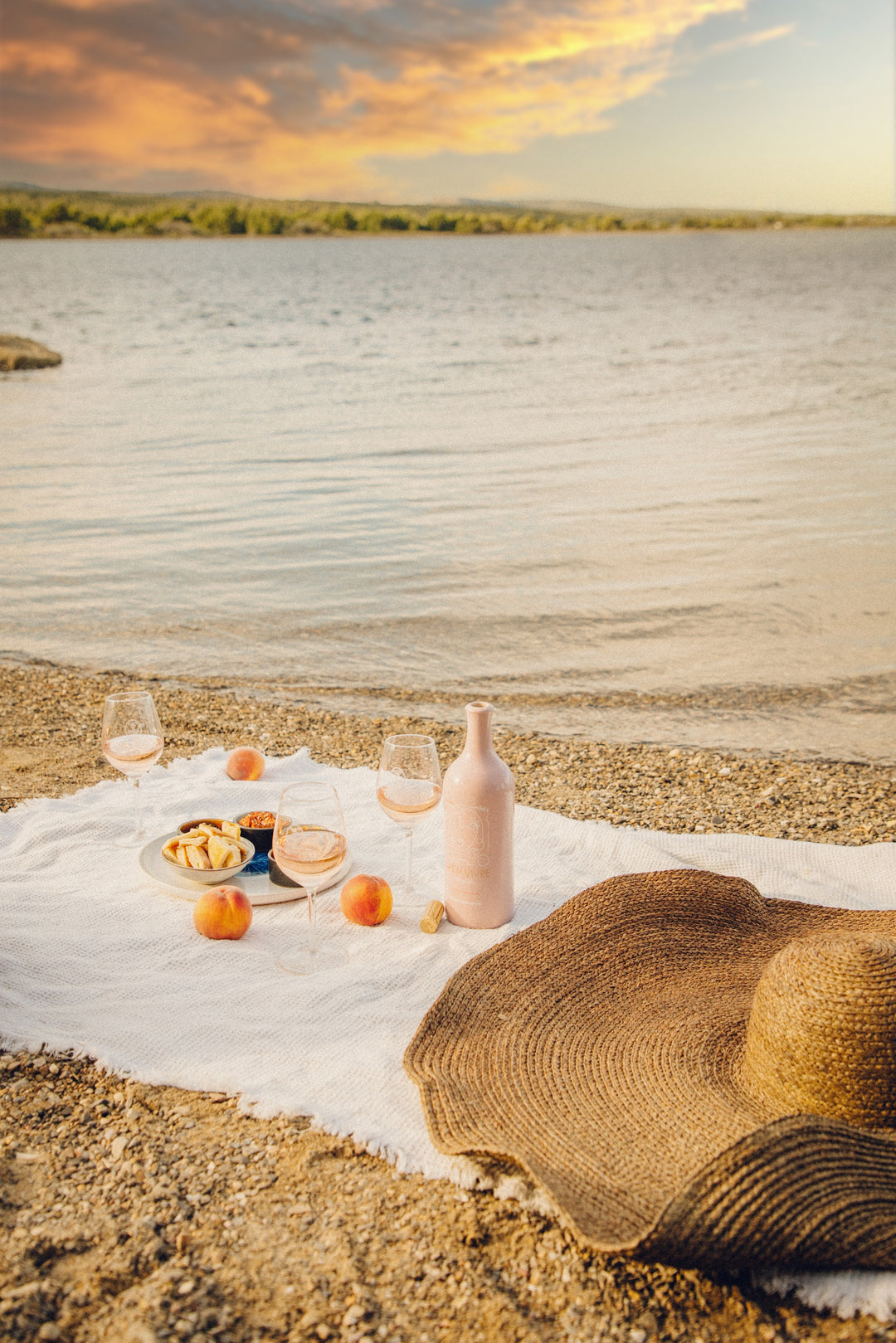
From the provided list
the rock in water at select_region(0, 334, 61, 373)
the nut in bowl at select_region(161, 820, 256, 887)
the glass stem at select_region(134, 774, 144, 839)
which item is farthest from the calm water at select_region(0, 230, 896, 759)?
the nut in bowl at select_region(161, 820, 256, 887)

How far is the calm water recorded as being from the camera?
22.5 feet

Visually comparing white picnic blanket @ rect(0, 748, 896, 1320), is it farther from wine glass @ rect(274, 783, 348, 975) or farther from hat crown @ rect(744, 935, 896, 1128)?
wine glass @ rect(274, 783, 348, 975)

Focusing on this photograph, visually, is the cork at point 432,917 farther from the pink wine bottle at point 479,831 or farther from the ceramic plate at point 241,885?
the ceramic plate at point 241,885

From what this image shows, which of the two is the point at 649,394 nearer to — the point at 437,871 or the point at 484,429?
the point at 484,429

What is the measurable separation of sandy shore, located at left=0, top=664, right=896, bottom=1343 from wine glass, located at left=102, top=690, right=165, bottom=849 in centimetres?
97

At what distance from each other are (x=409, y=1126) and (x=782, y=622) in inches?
241

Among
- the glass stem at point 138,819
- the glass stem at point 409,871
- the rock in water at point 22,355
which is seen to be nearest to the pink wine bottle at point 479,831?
the glass stem at point 409,871

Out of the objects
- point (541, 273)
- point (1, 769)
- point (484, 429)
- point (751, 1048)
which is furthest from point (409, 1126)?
point (541, 273)

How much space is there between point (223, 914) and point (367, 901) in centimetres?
45

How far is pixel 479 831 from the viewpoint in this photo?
298cm

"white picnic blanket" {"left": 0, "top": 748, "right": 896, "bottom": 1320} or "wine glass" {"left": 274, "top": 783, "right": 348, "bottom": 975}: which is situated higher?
"wine glass" {"left": 274, "top": 783, "right": 348, "bottom": 975}

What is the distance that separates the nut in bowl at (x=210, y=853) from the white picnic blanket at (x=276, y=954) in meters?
0.18

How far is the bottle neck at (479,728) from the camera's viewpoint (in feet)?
9.36

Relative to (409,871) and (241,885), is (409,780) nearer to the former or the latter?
(409,871)
